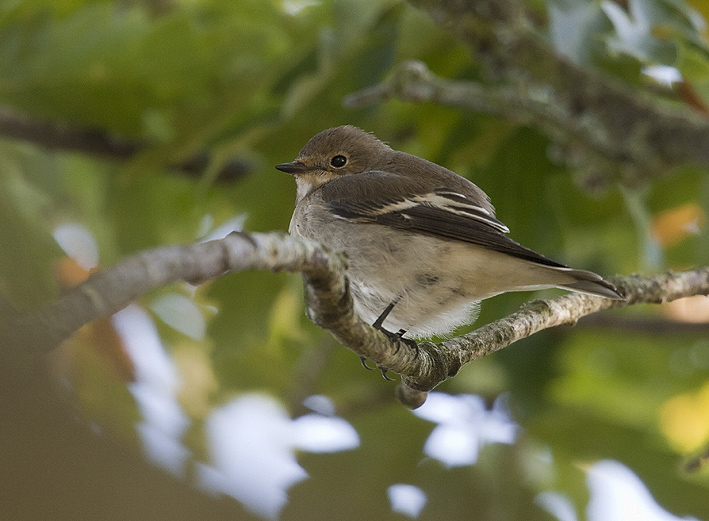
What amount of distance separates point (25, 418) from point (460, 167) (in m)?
3.07

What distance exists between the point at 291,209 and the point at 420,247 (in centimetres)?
169

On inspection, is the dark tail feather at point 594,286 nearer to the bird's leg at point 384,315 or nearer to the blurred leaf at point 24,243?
the bird's leg at point 384,315

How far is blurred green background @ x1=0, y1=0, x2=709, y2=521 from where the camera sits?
363 cm

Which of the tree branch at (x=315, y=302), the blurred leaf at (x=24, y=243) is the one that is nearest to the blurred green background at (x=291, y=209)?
the blurred leaf at (x=24, y=243)

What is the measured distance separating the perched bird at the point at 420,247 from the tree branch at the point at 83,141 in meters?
2.15

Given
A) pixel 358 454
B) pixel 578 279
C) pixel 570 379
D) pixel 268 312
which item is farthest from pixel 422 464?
pixel 578 279

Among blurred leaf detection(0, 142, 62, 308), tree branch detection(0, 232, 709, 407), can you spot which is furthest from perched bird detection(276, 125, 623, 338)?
blurred leaf detection(0, 142, 62, 308)

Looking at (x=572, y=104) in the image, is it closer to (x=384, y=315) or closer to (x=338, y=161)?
(x=338, y=161)

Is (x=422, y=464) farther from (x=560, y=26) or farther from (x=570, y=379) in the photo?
(x=560, y=26)

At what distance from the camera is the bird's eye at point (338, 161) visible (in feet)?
10.9

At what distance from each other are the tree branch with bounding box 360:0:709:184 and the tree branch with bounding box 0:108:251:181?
1.94m

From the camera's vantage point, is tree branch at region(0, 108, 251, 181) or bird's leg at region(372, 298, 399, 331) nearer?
bird's leg at region(372, 298, 399, 331)

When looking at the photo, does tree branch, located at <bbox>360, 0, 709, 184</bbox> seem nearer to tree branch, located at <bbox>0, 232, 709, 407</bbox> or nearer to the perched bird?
the perched bird

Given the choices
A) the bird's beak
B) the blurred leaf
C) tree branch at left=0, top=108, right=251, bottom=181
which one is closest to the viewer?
the bird's beak
